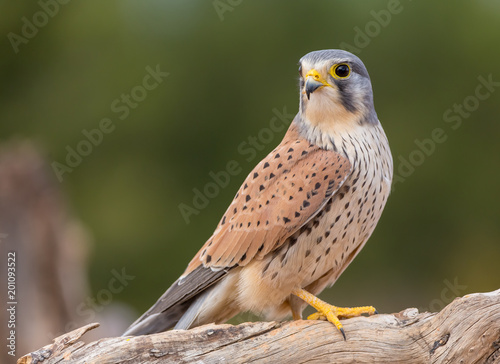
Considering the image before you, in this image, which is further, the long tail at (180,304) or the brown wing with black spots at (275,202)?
the long tail at (180,304)

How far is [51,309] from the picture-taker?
223 inches

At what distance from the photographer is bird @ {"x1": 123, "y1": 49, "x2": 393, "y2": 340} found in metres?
3.21

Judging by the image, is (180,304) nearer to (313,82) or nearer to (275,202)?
(275,202)

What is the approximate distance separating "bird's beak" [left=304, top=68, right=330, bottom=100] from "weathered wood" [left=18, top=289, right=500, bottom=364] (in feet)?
3.92

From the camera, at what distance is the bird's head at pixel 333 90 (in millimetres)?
3277

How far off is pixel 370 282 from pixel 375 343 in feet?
15.5

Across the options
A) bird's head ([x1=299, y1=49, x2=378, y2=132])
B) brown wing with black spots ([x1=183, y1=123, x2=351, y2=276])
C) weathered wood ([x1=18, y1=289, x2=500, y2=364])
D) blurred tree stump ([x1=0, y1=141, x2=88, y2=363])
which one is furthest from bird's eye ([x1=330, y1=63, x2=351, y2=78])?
blurred tree stump ([x1=0, y1=141, x2=88, y2=363])

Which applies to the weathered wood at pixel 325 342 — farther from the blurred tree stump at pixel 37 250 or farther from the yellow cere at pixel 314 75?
the blurred tree stump at pixel 37 250

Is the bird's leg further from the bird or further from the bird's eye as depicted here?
the bird's eye

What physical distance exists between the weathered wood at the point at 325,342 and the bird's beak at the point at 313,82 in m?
1.20

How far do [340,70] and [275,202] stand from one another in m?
0.80

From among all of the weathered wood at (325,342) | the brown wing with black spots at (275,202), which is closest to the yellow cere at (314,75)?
the brown wing with black spots at (275,202)

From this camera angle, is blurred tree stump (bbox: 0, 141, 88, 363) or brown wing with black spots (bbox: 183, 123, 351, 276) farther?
blurred tree stump (bbox: 0, 141, 88, 363)

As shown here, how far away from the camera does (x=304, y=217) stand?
124 inches
